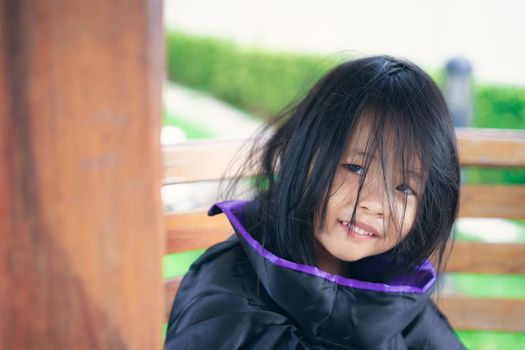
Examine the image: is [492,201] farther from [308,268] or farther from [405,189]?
[308,268]

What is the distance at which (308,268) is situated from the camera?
136 centimetres

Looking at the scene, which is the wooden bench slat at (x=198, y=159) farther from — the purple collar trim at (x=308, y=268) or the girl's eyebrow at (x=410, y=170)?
the girl's eyebrow at (x=410, y=170)

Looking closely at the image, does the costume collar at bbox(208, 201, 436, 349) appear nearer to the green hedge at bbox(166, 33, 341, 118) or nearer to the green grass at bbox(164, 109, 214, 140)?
the green grass at bbox(164, 109, 214, 140)

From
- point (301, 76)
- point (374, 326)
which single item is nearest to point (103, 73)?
point (374, 326)

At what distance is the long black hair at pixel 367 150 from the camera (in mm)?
1446

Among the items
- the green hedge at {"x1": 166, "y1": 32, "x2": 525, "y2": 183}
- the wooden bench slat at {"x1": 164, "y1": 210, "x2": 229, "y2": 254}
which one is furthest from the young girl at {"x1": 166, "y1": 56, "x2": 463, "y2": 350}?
the green hedge at {"x1": 166, "y1": 32, "x2": 525, "y2": 183}

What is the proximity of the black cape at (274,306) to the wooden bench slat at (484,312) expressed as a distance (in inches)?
27.2

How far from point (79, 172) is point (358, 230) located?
0.96 meters

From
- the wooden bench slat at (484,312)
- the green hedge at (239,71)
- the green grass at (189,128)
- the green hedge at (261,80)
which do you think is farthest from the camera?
the green hedge at (239,71)

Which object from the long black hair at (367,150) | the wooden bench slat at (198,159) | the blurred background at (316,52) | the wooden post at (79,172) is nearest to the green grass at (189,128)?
the blurred background at (316,52)

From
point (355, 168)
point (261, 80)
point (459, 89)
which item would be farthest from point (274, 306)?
point (261, 80)

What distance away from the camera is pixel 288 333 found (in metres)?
1.41

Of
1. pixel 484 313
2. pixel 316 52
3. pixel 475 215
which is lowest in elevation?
pixel 316 52

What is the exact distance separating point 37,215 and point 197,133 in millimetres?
6871
